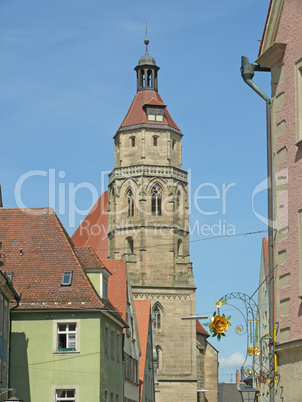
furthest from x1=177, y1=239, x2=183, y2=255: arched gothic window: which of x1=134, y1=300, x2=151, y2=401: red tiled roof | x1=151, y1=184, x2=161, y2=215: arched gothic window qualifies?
x1=134, y1=300, x2=151, y2=401: red tiled roof

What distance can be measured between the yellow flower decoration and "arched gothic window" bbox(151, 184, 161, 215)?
2406 inches

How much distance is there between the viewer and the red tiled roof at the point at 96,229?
81.9 meters

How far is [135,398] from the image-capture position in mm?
39219

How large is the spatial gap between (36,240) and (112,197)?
4542cm

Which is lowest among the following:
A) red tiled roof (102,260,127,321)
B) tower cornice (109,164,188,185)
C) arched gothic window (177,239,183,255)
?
red tiled roof (102,260,127,321)

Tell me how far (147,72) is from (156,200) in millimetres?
11223

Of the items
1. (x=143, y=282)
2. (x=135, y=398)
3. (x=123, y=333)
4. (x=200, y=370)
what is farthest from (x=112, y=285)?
(x=200, y=370)

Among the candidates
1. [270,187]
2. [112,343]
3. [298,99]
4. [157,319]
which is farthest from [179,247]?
[298,99]

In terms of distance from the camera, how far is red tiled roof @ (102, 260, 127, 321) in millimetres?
36156

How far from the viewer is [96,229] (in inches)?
3324

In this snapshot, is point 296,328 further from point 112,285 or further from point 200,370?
point 200,370

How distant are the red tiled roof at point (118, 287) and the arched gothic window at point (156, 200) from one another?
3570cm

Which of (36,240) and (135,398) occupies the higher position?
(36,240)

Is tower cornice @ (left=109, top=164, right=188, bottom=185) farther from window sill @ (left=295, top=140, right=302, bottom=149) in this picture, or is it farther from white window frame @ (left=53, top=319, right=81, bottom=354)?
window sill @ (left=295, top=140, right=302, bottom=149)
